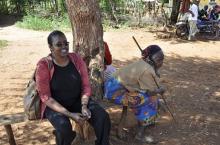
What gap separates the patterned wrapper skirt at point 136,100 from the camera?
186 inches

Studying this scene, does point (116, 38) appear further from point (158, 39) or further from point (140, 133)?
point (140, 133)

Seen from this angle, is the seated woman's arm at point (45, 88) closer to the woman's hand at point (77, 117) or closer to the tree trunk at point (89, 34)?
the woman's hand at point (77, 117)

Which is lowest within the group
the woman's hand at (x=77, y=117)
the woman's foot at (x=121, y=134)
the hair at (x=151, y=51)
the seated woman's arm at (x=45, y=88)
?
the woman's foot at (x=121, y=134)

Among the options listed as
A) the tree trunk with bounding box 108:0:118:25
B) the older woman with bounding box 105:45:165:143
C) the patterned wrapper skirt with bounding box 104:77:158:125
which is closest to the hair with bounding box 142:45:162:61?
the older woman with bounding box 105:45:165:143

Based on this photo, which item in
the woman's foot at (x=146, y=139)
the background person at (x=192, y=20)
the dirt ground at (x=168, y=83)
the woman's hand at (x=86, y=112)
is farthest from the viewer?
Answer: the background person at (x=192, y=20)

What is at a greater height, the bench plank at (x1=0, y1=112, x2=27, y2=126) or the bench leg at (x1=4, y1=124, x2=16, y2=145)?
the bench plank at (x1=0, y1=112, x2=27, y2=126)

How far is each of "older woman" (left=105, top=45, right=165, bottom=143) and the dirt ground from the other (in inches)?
19.2

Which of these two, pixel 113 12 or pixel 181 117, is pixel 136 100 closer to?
pixel 181 117

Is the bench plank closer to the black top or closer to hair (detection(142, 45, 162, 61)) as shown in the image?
the black top

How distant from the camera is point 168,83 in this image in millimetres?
7664

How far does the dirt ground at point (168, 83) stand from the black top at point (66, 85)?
99cm

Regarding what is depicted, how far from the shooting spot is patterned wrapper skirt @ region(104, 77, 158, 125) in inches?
186

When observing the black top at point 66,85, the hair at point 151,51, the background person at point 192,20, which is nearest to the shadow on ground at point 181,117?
the black top at point 66,85

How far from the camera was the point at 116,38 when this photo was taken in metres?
12.8
